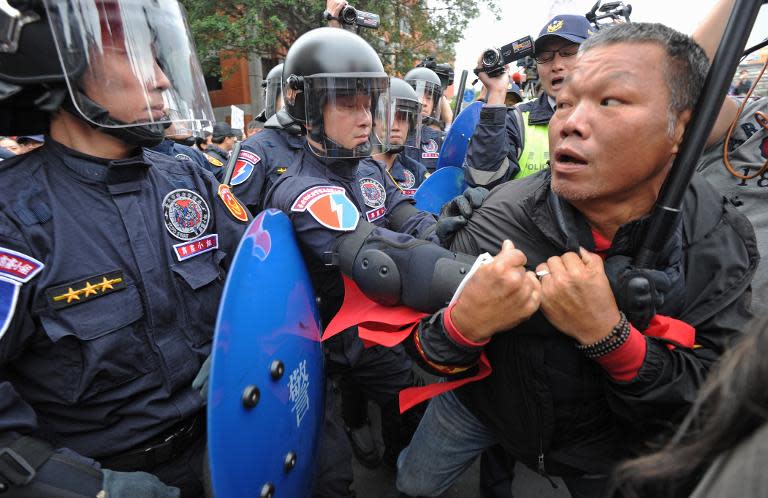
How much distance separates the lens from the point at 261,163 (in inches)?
113

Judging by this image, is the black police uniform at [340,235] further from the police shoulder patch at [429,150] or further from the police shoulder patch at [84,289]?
the police shoulder patch at [429,150]

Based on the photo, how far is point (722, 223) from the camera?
3.83 ft

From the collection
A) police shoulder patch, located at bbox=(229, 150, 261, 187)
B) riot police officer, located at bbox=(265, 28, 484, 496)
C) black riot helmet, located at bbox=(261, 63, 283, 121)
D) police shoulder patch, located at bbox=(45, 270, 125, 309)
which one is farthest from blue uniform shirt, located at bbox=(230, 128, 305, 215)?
police shoulder patch, located at bbox=(45, 270, 125, 309)

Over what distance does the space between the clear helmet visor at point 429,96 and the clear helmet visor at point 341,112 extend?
282 centimetres

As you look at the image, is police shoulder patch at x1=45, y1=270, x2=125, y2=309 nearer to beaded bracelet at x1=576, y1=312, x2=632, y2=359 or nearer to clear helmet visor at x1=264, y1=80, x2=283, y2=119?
beaded bracelet at x1=576, y1=312, x2=632, y2=359

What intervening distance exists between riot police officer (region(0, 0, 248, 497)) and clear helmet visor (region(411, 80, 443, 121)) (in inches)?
153

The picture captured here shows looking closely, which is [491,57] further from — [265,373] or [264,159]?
[265,373]

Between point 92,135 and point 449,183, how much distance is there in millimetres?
2052

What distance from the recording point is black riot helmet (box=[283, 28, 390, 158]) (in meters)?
2.04

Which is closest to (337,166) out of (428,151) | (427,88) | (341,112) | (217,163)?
(341,112)

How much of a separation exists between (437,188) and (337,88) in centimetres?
99

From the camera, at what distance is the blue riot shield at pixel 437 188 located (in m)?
2.71

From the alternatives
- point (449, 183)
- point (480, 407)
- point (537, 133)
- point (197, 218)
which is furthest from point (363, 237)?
point (537, 133)

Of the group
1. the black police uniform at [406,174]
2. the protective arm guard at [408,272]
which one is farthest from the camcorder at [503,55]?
the protective arm guard at [408,272]
